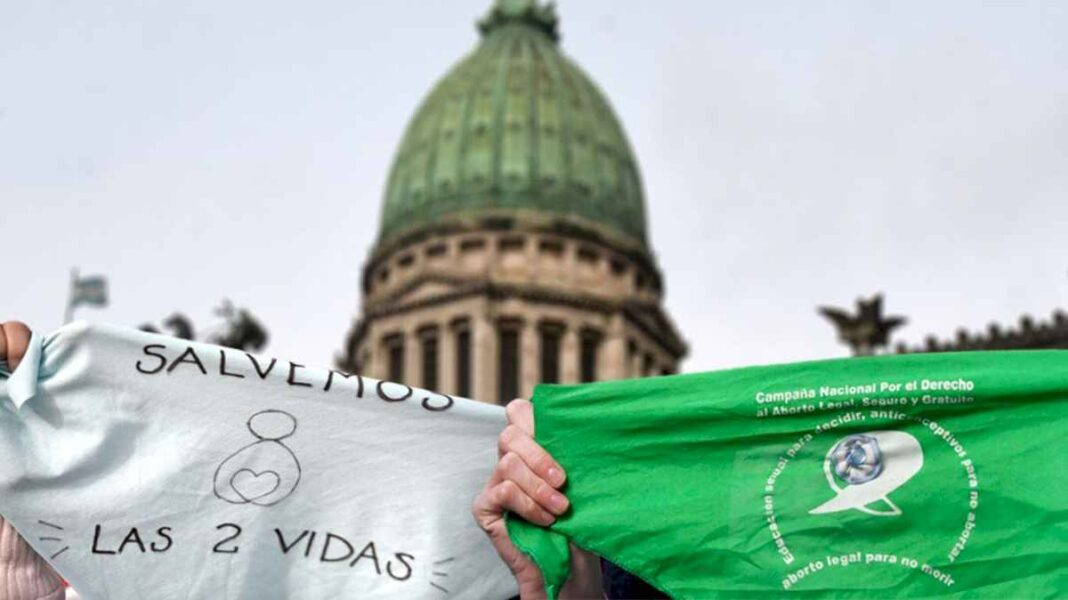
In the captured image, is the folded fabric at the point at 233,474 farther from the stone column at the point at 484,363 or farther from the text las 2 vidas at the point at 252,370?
the stone column at the point at 484,363

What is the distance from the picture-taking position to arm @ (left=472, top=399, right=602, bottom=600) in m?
5.88

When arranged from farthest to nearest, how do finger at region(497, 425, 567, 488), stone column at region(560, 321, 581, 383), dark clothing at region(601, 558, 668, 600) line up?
stone column at region(560, 321, 581, 383) → dark clothing at region(601, 558, 668, 600) → finger at region(497, 425, 567, 488)

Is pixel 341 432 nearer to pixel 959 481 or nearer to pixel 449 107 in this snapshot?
pixel 959 481

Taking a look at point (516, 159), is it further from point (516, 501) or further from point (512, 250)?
point (516, 501)

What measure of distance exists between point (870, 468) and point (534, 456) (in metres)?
1.15

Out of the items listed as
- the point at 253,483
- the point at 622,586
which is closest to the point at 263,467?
the point at 253,483

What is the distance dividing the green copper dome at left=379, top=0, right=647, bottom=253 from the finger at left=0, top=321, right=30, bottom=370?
55.8 metres

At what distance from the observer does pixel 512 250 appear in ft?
204

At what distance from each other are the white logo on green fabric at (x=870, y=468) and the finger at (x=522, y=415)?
102cm

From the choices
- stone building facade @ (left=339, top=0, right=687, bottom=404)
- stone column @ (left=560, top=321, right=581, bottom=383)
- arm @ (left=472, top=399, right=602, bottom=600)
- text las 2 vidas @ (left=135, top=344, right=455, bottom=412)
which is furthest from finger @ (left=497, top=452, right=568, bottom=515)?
stone column @ (left=560, top=321, right=581, bottom=383)

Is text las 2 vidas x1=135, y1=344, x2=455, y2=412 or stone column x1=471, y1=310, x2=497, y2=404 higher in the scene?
stone column x1=471, y1=310, x2=497, y2=404

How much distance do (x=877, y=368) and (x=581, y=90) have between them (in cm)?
5977

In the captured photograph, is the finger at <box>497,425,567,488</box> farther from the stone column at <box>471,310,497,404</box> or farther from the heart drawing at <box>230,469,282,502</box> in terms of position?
the stone column at <box>471,310,497,404</box>

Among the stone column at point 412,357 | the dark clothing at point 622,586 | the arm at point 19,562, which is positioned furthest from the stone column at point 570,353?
the arm at point 19,562
